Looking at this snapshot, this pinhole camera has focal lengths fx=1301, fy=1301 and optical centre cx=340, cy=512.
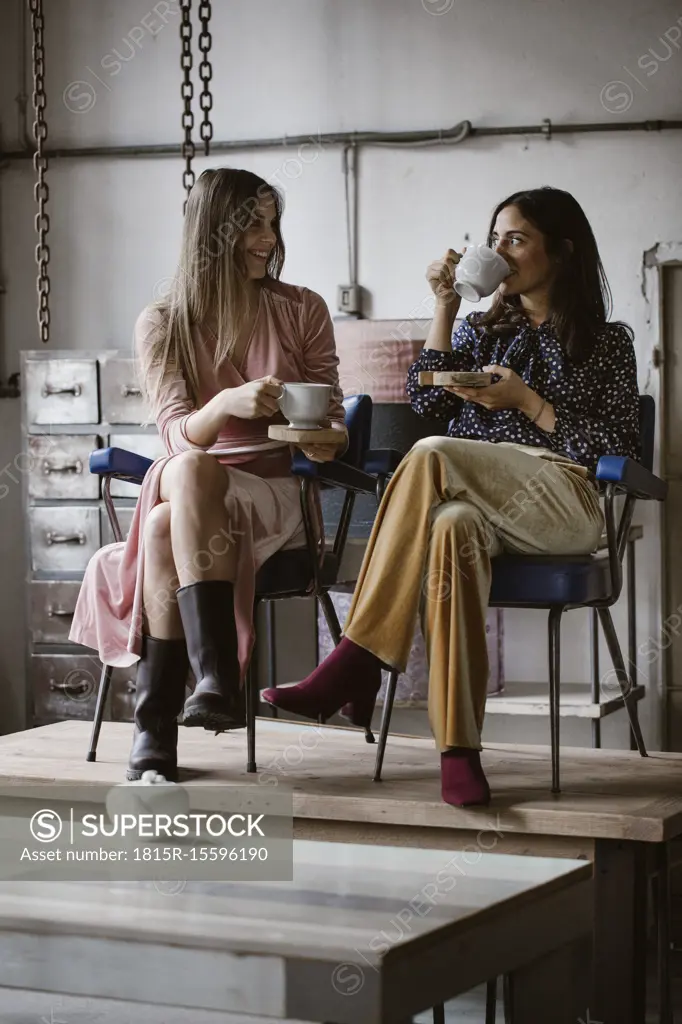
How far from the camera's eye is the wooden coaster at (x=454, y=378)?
2.51 m

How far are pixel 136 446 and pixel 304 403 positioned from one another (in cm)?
Result: 185

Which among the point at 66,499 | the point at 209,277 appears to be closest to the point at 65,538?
the point at 66,499

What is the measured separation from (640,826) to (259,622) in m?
2.26

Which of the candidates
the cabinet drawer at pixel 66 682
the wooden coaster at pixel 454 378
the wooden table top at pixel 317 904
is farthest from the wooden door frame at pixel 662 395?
the wooden table top at pixel 317 904

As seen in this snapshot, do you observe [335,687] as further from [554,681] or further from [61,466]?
[61,466]

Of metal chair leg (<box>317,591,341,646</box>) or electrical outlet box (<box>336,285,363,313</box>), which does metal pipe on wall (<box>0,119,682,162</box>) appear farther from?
metal chair leg (<box>317,591,341,646</box>)

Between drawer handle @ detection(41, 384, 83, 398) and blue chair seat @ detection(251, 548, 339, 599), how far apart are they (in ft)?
5.77

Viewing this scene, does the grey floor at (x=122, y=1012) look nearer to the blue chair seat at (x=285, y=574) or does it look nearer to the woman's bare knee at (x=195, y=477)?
the blue chair seat at (x=285, y=574)

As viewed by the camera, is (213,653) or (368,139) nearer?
(213,653)

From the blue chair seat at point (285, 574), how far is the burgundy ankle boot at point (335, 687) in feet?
0.84

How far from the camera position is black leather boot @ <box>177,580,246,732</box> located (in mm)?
2395

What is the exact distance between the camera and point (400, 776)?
8.96 feet

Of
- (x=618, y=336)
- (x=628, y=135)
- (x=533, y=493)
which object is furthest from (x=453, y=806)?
(x=628, y=135)

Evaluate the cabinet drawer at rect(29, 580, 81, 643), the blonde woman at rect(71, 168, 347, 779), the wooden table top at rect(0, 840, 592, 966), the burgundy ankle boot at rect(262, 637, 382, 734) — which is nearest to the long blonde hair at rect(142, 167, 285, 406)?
the blonde woman at rect(71, 168, 347, 779)
